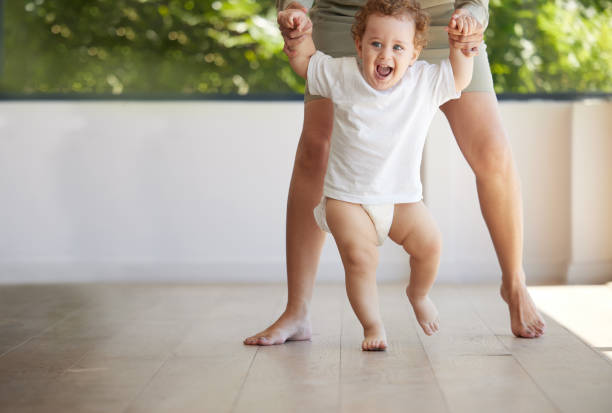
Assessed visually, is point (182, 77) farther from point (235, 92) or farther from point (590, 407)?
point (590, 407)

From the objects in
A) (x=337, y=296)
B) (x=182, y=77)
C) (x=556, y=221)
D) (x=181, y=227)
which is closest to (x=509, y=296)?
(x=337, y=296)

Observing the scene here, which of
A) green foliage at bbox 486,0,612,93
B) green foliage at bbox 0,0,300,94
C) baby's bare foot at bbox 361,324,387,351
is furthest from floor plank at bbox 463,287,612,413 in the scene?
green foliage at bbox 0,0,300,94

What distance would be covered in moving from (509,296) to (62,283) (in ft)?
6.79

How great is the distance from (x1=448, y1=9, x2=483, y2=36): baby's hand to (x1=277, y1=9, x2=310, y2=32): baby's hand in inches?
13.2

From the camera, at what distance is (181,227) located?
3.52m

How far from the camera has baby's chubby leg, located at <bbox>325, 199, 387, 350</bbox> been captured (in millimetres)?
1882

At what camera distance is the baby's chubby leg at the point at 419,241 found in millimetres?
1904

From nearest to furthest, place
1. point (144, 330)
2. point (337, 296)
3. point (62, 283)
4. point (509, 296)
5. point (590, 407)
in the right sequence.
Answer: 1. point (590, 407)
2. point (509, 296)
3. point (144, 330)
4. point (337, 296)
5. point (62, 283)

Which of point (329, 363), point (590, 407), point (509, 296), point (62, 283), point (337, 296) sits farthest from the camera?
point (62, 283)

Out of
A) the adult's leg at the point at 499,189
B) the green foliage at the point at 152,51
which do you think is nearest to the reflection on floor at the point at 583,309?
the adult's leg at the point at 499,189

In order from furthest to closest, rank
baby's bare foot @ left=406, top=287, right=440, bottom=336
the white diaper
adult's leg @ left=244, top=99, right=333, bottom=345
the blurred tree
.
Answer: the blurred tree, adult's leg @ left=244, top=99, right=333, bottom=345, baby's bare foot @ left=406, top=287, right=440, bottom=336, the white diaper

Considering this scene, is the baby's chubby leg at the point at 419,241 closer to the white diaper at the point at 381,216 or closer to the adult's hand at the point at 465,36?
the white diaper at the point at 381,216

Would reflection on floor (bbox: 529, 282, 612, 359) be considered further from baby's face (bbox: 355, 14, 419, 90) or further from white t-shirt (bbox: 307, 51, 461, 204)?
baby's face (bbox: 355, 14, 419, 90)

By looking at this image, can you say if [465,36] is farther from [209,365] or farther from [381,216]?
[209,365]
